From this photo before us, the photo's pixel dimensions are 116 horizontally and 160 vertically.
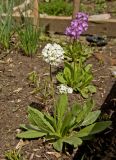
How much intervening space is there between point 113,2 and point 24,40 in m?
2.55

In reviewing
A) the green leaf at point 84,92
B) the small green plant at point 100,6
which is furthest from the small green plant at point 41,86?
the small green plant at point 100,6

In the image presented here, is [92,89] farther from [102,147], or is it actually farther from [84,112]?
[102,147]

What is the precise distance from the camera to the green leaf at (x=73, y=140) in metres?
3.21

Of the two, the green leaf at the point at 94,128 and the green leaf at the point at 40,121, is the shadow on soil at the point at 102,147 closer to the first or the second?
the green leaf at the point at 94,128

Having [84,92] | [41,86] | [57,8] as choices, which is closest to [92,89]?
[84,92]

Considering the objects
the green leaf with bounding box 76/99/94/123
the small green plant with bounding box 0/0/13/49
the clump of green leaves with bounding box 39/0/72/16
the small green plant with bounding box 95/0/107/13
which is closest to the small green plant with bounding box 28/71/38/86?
the small green plant with bounding box 0/0/13/49

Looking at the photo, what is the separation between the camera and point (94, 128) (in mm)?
3295

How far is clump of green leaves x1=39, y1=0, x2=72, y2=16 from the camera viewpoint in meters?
6.28

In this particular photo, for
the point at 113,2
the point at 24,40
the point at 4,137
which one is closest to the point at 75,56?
the point at 24,40

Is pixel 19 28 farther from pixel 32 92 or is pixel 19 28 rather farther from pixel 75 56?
pixel 32 92

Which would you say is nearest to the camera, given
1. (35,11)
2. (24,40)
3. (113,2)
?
(24,40)

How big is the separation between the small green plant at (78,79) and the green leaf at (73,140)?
80cm

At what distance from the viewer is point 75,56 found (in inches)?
184

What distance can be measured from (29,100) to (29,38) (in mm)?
847
